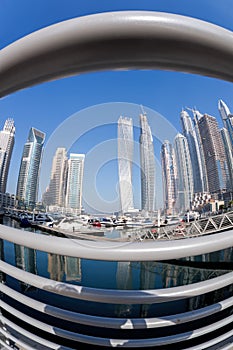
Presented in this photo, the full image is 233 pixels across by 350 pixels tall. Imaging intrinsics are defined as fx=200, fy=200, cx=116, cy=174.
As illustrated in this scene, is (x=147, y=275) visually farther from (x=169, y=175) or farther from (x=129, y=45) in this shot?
(x=129, y=45)

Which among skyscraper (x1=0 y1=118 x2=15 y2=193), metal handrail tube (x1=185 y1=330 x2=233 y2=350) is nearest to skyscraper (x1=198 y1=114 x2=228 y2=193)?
metal handrail tube (x1=185 y1=330 x2=233 y2=350)

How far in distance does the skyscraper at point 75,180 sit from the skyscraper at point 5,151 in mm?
170

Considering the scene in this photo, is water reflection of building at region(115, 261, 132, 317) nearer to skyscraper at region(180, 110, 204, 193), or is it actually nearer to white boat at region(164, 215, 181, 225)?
white boat at region(164, 215, 181, 225)

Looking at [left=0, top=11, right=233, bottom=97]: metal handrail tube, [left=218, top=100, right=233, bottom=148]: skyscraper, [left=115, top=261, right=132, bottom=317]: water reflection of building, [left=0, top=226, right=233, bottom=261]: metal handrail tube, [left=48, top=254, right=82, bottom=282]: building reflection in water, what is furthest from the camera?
[left=115, top=261, right=132, bottom=317]: water reflection of building

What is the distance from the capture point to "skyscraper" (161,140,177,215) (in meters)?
0.39

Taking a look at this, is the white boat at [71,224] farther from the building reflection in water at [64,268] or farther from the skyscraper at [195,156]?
the building reflection in water at [64,268]

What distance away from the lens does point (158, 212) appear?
0.48 metres

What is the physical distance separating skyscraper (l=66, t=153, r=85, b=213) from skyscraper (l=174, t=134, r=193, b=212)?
20 cm

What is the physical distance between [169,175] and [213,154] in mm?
241

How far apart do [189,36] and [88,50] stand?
7 centimetres

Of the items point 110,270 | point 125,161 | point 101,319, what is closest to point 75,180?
point 125,161

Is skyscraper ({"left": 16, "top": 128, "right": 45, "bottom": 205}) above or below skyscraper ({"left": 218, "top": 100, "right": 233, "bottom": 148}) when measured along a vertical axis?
below

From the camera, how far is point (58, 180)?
390 mm

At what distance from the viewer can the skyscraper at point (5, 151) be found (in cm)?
48
